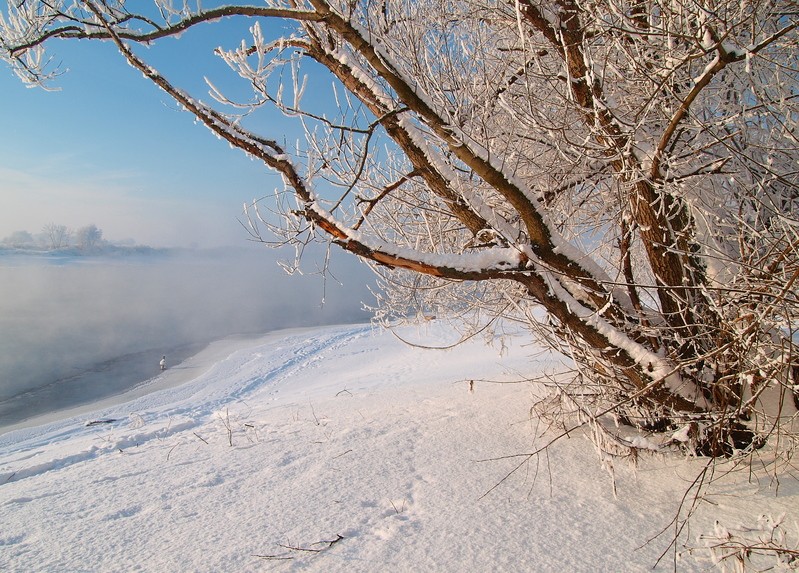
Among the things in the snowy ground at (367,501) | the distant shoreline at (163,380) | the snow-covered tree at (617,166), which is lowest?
the distant shoreline at (163,380)

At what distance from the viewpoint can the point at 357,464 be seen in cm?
295

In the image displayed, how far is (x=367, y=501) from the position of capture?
2.46 m

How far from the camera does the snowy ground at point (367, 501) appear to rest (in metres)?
1.99

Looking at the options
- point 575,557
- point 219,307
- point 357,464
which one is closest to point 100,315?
point 219,307

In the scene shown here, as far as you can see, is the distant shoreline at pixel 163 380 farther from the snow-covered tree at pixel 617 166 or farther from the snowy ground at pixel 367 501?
the snow-covered tree at pixel 617 166

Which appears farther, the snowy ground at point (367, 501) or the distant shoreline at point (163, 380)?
the distant shoreline at point (163, 380)

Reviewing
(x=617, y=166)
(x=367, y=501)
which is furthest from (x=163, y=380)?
(x=617, y=166)

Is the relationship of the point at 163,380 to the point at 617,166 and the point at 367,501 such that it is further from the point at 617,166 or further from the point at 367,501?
the point at 617,166

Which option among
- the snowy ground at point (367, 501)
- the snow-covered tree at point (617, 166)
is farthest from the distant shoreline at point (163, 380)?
the snow-covered tree at point (617, 166)

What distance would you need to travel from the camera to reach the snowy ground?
1.99 meters

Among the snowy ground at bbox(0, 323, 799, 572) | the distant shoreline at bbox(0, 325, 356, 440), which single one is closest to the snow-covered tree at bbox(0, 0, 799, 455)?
the snowy ground at bbox(0, 323, 799, 572)

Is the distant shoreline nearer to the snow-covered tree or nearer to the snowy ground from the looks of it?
the snowy ground

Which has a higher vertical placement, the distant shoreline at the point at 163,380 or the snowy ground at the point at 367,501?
the snowy ground at the point at 367,501

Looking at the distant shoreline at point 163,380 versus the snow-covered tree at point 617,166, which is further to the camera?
the distant shoreline at point 163,380
